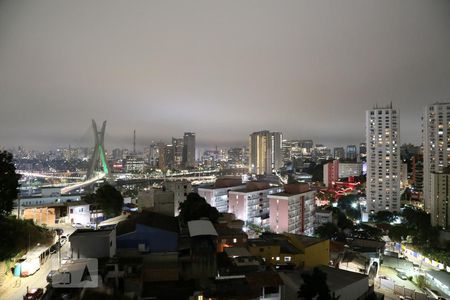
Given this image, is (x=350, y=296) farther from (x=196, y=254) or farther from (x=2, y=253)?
(x=2, y=253)

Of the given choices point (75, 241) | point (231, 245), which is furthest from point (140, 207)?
point (75, 241)

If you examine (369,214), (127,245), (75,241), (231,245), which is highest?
(75,241)

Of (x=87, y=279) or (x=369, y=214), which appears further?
(x=369, y=214)

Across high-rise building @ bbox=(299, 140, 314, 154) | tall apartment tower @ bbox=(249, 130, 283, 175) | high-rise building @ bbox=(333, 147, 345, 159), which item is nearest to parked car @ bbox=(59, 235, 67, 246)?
tall apartment tower @ bbox=(249, 130, 283, 175)

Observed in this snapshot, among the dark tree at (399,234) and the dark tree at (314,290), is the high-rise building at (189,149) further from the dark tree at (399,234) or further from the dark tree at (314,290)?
the dark tree at (314,290)

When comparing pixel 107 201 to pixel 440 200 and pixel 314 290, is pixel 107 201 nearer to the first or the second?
pixel 314 290

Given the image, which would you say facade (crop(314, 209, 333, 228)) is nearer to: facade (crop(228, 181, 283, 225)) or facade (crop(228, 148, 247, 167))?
facade (crop(228, 181, 283, 225))
